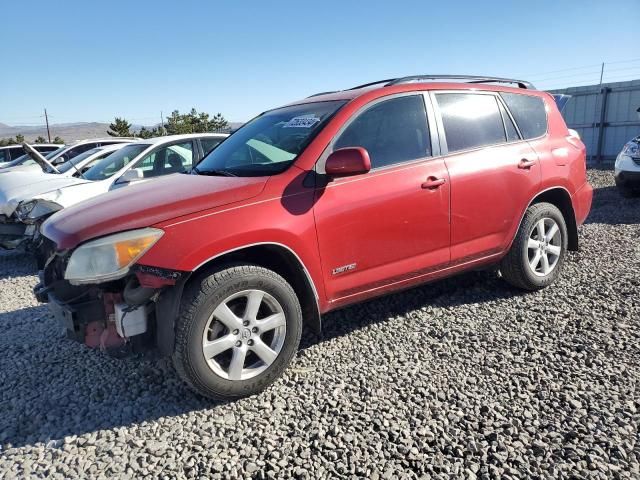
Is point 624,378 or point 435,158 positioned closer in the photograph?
point 624,378

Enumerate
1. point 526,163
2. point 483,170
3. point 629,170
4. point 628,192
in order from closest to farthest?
point 483,170 < point 526,163 < point 629,170 < point 628,192

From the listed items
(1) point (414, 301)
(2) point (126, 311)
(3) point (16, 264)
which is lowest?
(3) point (16, 264)

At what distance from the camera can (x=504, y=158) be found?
12.6ft

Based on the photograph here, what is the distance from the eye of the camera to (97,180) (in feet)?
21.4

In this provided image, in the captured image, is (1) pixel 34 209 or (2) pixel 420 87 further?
(1) pixel 34 209

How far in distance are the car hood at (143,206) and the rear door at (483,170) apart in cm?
157

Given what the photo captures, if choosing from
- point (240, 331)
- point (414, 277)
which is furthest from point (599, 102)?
point (240, 331)

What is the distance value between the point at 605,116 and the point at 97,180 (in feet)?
51.8

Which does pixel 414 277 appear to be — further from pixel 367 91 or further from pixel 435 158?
pixel 367 91

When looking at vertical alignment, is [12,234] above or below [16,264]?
above

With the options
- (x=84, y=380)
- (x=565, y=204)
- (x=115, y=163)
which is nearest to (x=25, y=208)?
(x=115, y=163)

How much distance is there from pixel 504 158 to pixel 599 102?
577 inches

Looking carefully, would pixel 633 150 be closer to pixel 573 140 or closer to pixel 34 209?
pixel 573 140

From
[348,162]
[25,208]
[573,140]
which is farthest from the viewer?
[25,208]
